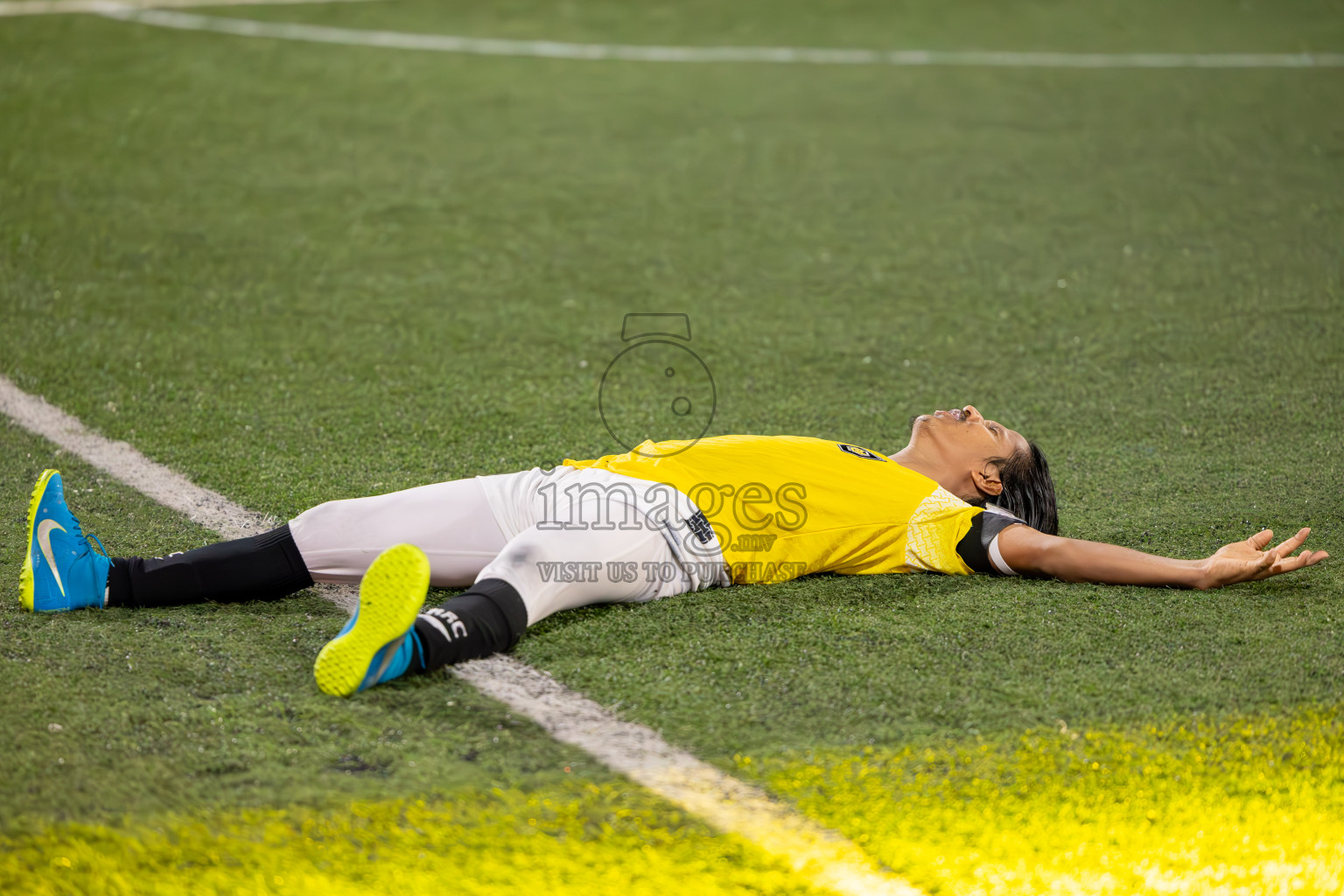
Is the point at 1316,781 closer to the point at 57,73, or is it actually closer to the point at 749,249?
the point at 749,249

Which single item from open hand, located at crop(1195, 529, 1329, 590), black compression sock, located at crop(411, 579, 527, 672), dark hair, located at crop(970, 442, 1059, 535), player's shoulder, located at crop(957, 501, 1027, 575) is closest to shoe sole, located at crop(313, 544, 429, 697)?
black compression sock, located at crop(411, 579, 527, 672)

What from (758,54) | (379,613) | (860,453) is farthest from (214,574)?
(758,54)

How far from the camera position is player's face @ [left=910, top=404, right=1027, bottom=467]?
3346mm

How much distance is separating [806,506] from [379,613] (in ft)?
3.62

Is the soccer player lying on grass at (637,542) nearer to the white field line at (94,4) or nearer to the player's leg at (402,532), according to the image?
the player's leg at (402,532)

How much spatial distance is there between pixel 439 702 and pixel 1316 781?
169 centimetres

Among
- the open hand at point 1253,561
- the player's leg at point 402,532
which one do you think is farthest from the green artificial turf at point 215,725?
the open hand at point 1253,561

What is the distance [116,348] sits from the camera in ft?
16.5

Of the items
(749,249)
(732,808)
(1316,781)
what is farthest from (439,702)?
(749,249)

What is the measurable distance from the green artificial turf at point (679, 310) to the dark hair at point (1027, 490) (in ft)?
1.07

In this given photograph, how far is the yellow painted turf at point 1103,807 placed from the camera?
7.16ft

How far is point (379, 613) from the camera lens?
96.5 inches

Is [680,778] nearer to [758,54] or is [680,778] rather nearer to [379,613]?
[379,613]

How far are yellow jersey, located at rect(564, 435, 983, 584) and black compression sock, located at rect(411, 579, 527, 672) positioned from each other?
19.6 inches
